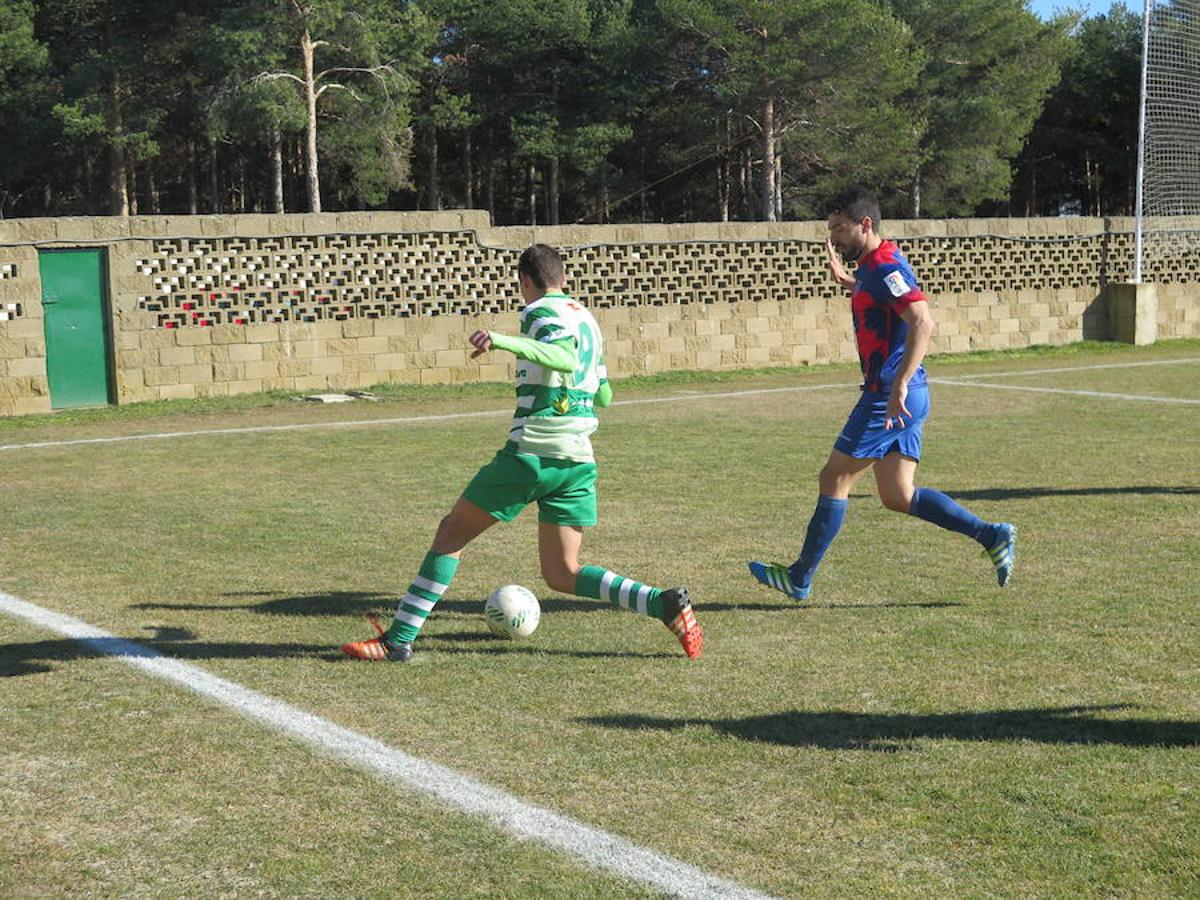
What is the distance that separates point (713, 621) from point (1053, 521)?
125 inches

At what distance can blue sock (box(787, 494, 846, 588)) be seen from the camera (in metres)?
6.75

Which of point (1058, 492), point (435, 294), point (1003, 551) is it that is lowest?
point (1058, 492)

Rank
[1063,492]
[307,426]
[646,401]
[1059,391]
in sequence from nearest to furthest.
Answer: [1063,492] < [307,426] < [1059,391] < [646,401]

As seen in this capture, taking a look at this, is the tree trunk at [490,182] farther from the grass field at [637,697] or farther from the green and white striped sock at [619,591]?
the green and white striped sock at [619,591]

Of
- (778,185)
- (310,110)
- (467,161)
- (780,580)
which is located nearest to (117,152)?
(310,110)

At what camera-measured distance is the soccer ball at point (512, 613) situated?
6.10 metres

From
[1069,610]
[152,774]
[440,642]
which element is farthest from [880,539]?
[152,774]

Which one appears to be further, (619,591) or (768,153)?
(768,153)

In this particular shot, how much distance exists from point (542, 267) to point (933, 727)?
2.22m

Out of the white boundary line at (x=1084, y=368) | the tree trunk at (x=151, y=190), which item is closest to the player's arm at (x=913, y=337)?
the white boundary line at (x=1084, y=368)

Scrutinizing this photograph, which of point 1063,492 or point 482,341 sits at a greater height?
point 482,341

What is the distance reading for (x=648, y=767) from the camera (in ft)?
14.9

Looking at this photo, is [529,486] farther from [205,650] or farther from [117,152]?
[117,152]

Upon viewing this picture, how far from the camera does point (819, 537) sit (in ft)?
22.2
